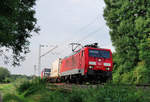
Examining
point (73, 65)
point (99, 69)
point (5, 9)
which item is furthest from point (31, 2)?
point (99, 69)

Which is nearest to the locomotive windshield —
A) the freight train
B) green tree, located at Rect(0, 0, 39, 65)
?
the freight train

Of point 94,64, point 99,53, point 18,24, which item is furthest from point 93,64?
point 18,24

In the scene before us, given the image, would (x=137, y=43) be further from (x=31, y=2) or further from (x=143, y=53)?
(x=31, y=2)

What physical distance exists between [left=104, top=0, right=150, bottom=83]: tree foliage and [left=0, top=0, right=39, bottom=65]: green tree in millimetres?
13600

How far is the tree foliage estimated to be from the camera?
2706cm

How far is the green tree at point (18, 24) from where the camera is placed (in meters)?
13.9

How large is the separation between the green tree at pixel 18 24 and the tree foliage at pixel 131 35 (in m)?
13.6

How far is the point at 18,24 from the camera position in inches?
720

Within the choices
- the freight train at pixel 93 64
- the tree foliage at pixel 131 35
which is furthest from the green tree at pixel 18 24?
the tree foliage at pixel 131 35

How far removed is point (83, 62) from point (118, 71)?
15.2 meters

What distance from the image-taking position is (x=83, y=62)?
17.4 meters

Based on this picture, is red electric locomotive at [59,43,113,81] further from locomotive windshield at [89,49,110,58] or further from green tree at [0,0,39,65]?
→ green tree at [0,0,39,65]

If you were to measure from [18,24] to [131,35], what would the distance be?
16527 mm

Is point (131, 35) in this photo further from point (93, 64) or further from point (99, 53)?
point (93, 64)
